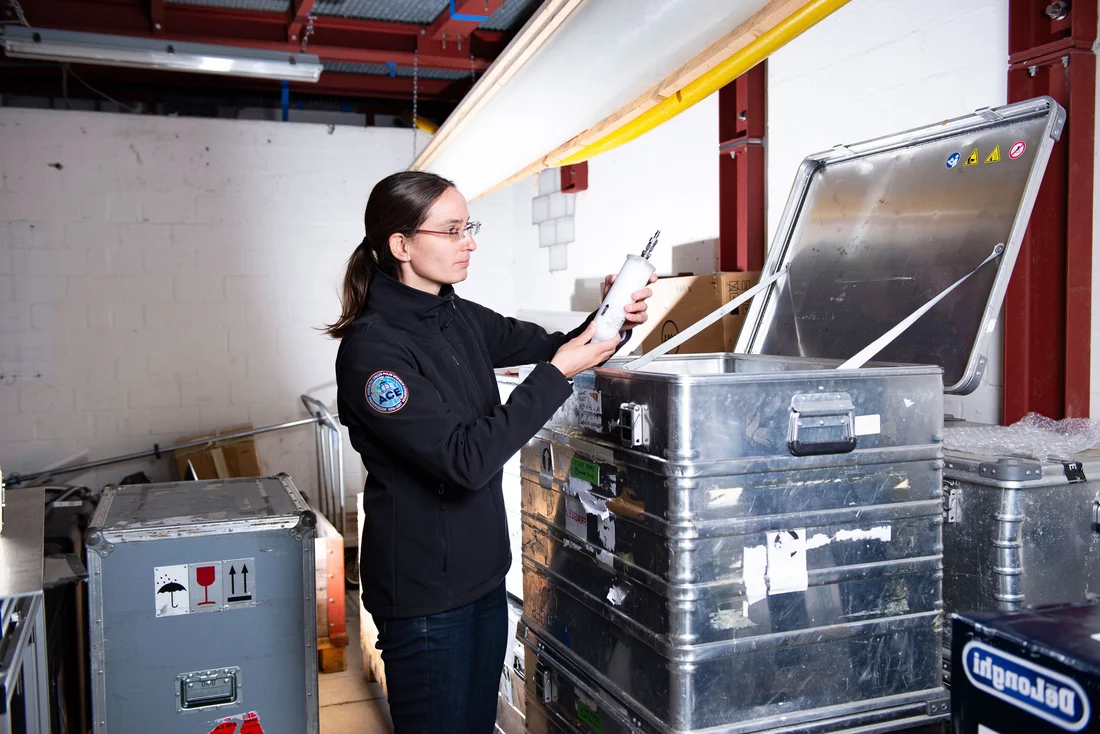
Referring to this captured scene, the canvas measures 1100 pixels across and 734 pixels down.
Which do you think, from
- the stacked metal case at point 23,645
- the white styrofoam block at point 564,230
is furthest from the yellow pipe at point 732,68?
the white styrofoam block at point 564,230

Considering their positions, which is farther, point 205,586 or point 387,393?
point 205,586

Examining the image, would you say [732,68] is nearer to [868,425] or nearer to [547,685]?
[868,425]

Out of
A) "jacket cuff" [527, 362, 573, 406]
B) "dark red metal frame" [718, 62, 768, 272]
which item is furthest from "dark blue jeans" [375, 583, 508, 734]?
"dark red metal frame" [718, 62, 768, 272]

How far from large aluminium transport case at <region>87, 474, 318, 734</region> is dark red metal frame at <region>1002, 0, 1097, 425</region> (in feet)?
5.62

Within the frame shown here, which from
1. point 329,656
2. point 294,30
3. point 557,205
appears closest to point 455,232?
point 329,656

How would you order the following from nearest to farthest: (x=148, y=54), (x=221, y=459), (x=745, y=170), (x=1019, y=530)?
1. (x=1019, y=530)
2. (x=745, y=170)
3. (x=148, y=54)
4. (x=221, y=459)

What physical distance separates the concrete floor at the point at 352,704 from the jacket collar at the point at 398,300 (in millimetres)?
1972

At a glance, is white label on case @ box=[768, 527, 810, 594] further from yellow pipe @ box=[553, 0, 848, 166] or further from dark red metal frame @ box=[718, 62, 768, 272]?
dark red metal frame @ box=[718, 62, 768, 272]

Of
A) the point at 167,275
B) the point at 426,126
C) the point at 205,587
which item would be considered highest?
the point at 426,126

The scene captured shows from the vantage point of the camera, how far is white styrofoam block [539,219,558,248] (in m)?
5.09

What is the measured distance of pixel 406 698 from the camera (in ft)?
5.06

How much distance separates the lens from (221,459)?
484 cm

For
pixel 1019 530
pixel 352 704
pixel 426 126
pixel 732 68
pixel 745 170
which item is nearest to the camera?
pixel 1019 530

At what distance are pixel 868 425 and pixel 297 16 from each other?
3.75 m
